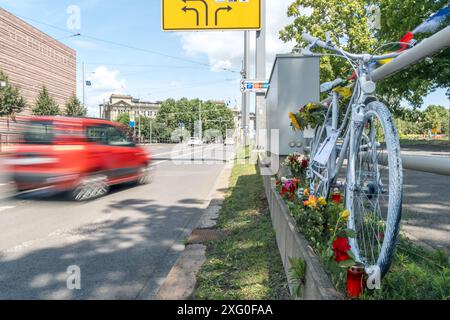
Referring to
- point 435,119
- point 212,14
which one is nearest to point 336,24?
point 212,14

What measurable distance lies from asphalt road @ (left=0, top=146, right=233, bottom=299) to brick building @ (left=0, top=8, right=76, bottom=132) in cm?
3234

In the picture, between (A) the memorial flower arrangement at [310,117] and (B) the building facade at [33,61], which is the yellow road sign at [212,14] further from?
(B) the building facade at [33,61]

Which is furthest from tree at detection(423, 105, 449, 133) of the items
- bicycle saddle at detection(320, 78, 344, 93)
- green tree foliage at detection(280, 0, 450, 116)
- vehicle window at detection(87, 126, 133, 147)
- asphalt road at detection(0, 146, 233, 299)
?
bicycle saddle at detection(320, 78, 344, 93)

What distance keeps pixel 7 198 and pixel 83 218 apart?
2.76 meters

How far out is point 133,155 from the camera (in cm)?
989

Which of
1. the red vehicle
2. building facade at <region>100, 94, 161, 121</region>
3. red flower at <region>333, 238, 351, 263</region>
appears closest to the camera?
red flower at <region>333, 238, 351, 263</region>

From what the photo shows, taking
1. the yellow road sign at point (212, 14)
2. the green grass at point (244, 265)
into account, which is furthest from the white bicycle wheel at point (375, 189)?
the yellow road sign at point (212, 14)

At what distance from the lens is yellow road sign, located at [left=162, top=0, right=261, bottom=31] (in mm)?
10758

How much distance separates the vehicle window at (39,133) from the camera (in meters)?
7.34

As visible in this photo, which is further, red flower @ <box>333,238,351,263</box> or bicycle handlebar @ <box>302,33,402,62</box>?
bicycle handlebar @ <box>302,33,402,62</box>

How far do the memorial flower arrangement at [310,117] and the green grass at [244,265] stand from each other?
131 cm

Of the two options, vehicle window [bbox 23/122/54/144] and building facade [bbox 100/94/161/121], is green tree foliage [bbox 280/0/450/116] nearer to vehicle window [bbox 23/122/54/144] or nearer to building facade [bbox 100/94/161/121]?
vehicle window [bbox 23/122/54/144]

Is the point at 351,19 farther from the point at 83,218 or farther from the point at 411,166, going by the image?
the point at 411,166

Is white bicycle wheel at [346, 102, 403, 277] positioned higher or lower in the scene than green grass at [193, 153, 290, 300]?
higher
